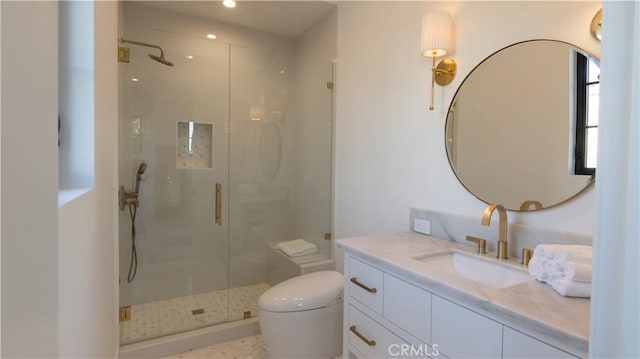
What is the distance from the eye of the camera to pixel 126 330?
2197 millimetres

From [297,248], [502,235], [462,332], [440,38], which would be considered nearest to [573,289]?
[462,332]

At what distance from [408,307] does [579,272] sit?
1.70 feet

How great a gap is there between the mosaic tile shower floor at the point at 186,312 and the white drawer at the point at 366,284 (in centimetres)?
143

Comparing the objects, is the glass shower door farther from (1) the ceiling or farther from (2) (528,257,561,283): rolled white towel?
(2) (528,257,561,283): rolled white towel

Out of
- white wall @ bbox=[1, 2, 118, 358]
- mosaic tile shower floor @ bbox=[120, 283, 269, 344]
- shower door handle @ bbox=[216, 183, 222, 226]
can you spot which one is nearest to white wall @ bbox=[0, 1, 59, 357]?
white wall @ bbox=[1, 2, 118, 358]

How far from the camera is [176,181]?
2.79 metres

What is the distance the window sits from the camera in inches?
44.3

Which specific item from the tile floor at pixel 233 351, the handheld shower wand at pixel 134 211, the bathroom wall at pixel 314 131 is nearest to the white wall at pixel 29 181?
the tile floor at pixel 233 351

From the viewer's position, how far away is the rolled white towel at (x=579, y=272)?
87 cm

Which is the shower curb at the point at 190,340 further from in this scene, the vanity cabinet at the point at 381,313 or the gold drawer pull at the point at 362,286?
the gold drawer pull at the point at 362,286

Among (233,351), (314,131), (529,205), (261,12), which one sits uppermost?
(261,12)

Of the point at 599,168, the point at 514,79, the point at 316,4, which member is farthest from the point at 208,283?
the point at 599,168

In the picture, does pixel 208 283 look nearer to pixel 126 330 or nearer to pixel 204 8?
pixel 126 330

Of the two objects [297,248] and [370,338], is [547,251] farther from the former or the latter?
[297,248]
